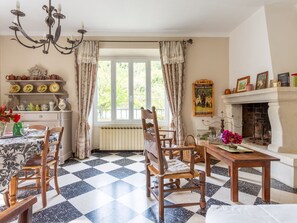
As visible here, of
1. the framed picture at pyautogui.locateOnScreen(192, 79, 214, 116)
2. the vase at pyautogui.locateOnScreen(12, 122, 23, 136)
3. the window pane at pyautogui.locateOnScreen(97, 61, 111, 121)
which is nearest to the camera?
the vase at pyautogui.locateOnScreen(12, 122, 23, 136)

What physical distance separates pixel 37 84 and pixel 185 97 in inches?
127

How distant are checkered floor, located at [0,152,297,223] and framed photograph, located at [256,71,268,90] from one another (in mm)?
1430

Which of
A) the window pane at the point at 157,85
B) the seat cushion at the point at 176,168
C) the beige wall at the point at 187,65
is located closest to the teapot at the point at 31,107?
the beige wall at the point at 187,65

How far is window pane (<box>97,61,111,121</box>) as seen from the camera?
14.3 feet

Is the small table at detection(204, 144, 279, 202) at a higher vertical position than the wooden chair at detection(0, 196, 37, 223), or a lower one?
lower

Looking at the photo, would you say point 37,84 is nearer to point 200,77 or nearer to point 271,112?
point 200,77

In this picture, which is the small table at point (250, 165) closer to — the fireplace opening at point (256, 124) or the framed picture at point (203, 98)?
the fireplace opening at point (256, 124)

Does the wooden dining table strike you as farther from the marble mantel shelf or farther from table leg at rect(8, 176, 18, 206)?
the marble mantel shelf

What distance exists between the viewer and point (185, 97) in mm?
4086

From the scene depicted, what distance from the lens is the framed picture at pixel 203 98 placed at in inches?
159

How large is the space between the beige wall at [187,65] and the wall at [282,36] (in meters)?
1.24

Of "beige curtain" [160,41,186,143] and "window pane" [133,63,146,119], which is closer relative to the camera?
"beige curtain" [160,41,186,143]

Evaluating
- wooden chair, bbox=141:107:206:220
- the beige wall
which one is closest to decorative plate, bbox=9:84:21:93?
the beige wall

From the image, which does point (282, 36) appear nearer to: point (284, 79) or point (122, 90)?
point (284, 79)
